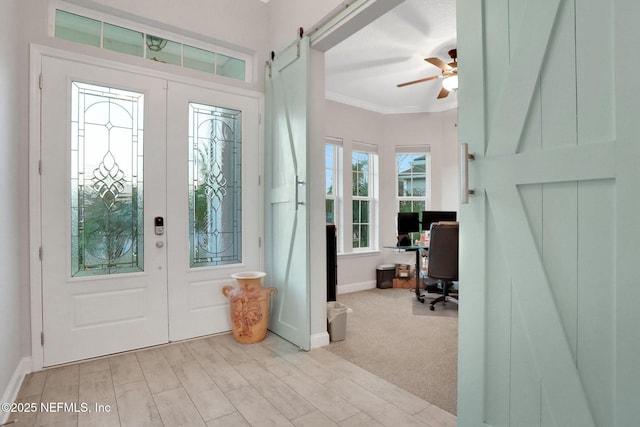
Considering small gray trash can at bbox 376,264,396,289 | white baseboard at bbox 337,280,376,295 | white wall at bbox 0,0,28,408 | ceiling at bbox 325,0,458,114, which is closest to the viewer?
white wall at bbox 0,0,28,408

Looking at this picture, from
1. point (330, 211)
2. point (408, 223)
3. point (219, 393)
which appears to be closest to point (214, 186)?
point (219, 393)

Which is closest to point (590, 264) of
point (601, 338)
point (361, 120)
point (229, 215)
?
point (601, 338)

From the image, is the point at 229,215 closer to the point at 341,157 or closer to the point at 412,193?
the point at 341,157

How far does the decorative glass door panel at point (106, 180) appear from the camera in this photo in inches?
101

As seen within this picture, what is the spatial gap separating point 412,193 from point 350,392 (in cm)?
424

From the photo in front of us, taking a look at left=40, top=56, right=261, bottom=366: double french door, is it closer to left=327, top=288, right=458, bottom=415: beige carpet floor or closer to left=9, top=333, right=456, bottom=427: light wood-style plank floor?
left=9, top=333, right=456, bottom=427: light wood-style plank floor

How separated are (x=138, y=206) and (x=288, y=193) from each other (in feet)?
4.04

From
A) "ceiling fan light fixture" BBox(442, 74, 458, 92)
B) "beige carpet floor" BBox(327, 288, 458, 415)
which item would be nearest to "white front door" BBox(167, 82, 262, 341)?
"beige carpet floor" BBox(327, 288, 458, 415)

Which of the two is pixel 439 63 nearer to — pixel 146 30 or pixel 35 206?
pixel 146 30

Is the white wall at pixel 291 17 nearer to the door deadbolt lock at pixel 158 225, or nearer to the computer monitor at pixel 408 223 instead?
the door deadbolt lock at pixel 158 225

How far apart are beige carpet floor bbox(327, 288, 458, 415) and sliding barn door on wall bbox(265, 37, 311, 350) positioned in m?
0.48

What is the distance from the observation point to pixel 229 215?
3.20 meters

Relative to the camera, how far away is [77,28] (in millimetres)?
2613

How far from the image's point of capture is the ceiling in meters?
3.18
